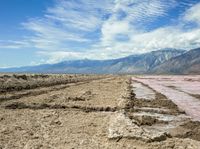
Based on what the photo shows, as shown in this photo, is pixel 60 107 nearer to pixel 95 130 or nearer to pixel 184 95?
pixel 95 130

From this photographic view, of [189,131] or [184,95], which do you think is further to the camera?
[184,95]

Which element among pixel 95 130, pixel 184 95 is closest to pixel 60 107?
pixel 95 130

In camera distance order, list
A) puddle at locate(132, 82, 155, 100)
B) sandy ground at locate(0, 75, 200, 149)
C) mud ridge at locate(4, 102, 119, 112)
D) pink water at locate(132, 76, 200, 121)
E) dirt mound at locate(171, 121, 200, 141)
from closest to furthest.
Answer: sandy ground at locate(0, 75, 200, 149)
dirt mound at locate(171, 121, 200, 141)
mud ridge at locate(4, 102, 119, 112)
pink water at locate(132, 76, 200, 121)
puddle at locate(132, 82, 155, 100)

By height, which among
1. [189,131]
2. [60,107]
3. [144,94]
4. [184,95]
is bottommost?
[184,95]

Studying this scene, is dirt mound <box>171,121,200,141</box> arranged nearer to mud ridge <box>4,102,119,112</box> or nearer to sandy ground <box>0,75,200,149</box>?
sandy ground <box>0,75,200,149</box>

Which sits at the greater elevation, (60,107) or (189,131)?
(60,107)

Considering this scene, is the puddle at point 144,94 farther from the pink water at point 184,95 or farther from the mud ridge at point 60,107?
the mud ridge at point 60,107

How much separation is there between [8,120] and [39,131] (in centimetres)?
362

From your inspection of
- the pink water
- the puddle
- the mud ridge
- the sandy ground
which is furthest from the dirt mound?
the puddle

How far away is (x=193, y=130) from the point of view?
16.7 m

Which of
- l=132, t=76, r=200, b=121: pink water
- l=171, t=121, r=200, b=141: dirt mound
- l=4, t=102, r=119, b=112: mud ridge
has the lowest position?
l=132, t=76, r=200, b=121: pink water

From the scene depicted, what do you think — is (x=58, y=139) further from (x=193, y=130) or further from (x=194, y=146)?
(x=193, y=130)

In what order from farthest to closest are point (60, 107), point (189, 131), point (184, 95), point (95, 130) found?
point (184, 95)
point (60, 107)
point (189, 131)
point (95, 130)

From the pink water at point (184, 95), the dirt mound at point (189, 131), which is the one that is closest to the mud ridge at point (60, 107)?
the pink water at point (184, 95)
